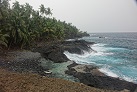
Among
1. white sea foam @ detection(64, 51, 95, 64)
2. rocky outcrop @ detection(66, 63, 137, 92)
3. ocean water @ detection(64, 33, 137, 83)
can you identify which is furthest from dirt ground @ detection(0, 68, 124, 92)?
white sea foam @ detection(64, 51, 95, 64)

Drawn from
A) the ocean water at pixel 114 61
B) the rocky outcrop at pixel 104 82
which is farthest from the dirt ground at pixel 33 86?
the ocean water at pixel 114 61

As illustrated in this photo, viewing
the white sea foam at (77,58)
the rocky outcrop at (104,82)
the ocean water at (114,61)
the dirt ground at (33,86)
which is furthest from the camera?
the white sea foam at (77,58)

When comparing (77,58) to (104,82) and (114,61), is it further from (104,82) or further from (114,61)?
(104,82)

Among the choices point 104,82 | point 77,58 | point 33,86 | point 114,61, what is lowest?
point 114,61

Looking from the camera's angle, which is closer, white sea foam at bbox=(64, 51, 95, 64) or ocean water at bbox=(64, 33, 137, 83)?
ocean water at bbox=(64, 33, 137, 83)

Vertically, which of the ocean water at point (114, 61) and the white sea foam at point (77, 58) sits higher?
the white sea foam at point (77, 58)

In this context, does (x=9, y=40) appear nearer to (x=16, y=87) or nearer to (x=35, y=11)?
(x=35, y=11)

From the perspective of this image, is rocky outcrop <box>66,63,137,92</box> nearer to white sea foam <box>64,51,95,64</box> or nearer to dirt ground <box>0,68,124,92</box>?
dirt ground <box>0,68,124,92</box>

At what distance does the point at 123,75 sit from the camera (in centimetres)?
2241

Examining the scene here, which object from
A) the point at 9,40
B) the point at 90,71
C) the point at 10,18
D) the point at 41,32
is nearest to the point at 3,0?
the point at 10,18

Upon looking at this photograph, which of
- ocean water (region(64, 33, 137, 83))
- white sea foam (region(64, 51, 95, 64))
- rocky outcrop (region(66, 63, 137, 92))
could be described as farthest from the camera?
white sea foam (region(64, 51, 95, 64))

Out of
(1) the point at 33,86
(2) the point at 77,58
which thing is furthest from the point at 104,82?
(2) the point at 77,58

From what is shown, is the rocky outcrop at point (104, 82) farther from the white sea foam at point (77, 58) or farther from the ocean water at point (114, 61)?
the white sea foam at point (77, 58)

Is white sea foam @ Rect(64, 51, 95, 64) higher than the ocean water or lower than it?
higher
